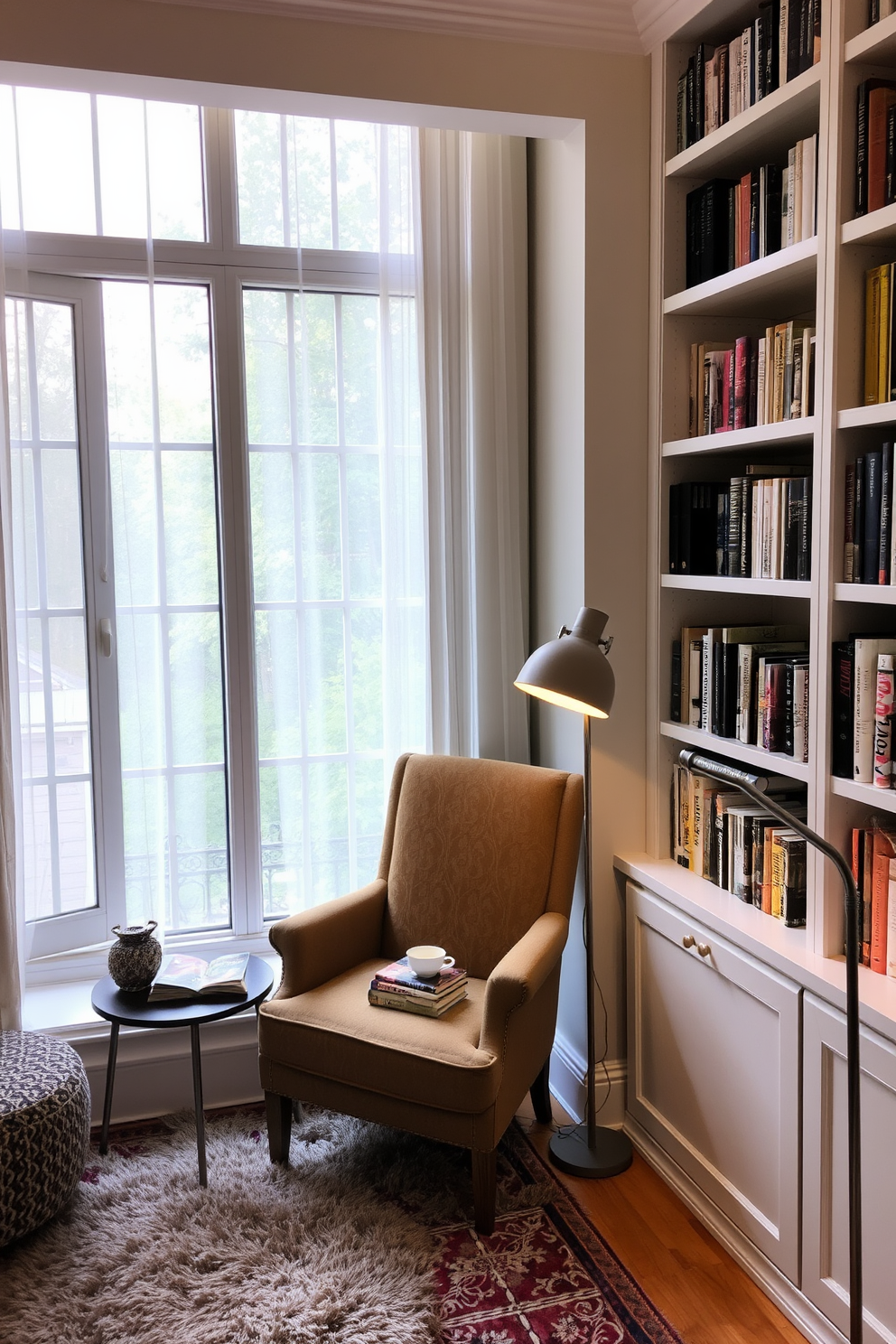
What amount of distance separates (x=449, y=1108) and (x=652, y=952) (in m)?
0.65

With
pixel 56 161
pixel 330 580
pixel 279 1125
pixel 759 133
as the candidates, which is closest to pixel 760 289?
pixel 759 133

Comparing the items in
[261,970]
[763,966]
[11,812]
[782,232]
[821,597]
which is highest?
[782,232]

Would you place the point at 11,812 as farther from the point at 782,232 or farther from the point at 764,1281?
the point at 782,232

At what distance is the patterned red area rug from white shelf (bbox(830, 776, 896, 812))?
1.07 metres

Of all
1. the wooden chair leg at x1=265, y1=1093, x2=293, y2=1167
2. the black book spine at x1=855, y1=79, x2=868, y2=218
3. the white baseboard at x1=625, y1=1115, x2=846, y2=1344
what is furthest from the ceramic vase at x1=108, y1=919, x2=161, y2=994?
the black book spine at x1=855, y1=79, x2=868, y2=218

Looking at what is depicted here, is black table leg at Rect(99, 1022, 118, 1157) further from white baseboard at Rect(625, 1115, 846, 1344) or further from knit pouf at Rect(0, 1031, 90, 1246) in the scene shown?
white baseboard at Rect(625, 1115, 846, 1344)

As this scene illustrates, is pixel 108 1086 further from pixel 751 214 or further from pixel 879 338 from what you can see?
pixel 751 214

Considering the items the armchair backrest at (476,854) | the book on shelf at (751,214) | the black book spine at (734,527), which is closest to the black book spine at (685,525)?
the black book spine at (734,527)

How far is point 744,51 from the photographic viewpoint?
88.8 inches

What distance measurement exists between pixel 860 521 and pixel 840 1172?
1173 mm

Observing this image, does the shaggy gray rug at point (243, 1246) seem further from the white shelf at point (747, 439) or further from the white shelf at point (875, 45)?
the white shelf at point (875, 45)

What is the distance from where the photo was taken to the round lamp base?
2.51 meters

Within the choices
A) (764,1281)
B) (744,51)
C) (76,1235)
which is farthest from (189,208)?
(764,1281)

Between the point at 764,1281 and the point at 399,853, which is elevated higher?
the point at 399,853
